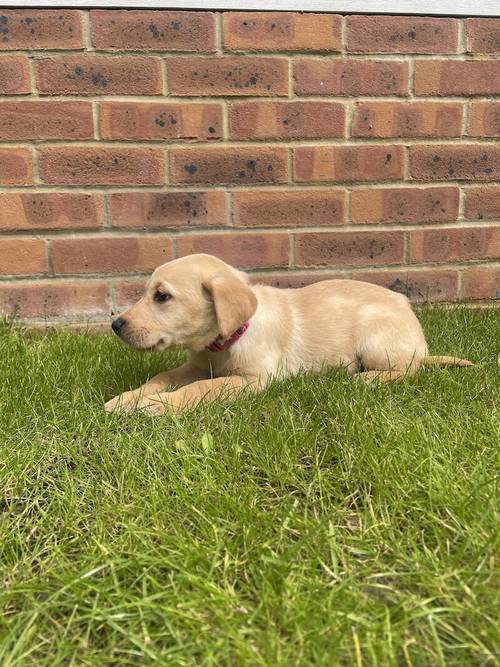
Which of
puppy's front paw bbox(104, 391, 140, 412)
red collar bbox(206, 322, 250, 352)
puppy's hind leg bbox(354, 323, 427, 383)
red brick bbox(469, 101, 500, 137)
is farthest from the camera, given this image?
red brick bbox(469, 101, 500, 137)

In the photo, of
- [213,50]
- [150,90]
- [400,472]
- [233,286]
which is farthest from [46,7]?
[400,472]

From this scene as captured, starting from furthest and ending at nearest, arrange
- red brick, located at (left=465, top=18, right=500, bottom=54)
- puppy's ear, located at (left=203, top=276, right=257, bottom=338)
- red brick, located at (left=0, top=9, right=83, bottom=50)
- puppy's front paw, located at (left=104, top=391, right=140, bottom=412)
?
red brick, located at (left=465, top=18, right=500, bottom=54) < red brick, located at (left=0, top=9, right=83, bottom=50) < puppy's ear, located at (left=203, top=276, right=257, bottom=338) < puppy's front paw, located at (left=104, top=391, right=140, bottom=412)

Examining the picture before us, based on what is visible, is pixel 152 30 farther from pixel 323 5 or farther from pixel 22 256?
pixel 22 256

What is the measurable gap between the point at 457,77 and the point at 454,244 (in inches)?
38.6

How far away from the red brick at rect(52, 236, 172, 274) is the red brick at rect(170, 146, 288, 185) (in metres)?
0.40

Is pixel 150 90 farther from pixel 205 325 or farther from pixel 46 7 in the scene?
pixel 205 325

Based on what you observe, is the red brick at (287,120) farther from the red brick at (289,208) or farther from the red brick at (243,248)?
the red brick at (243,248)

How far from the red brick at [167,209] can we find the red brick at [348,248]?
53 cm

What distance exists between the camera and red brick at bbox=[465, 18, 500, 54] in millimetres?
3483

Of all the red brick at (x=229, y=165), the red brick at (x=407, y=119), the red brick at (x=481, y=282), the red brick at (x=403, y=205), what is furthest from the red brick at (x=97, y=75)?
the red brick at (x=481, y=282)

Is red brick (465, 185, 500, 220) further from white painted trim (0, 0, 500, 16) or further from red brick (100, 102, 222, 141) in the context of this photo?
red brick (100, 102, 222, 141)

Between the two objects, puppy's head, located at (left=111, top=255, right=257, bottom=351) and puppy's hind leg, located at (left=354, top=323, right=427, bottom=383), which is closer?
puppy's head, located at (left=111, top=255, right=257, bottom=351)

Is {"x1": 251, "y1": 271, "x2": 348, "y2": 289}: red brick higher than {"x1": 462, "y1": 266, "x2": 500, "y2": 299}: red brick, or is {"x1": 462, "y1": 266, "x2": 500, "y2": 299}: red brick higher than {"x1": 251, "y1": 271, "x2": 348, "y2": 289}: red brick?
{"x1": 251, "y1": 271, "x2": 348, "y2": 289}: red brick

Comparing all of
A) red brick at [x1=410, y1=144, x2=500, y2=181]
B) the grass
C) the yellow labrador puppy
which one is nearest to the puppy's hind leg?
the yellow labrador puppy
